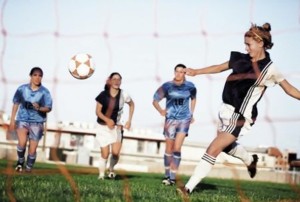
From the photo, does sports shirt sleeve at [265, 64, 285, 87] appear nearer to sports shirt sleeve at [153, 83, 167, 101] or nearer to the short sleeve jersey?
sports shirt sleeve at [153, 83, 167, 101]

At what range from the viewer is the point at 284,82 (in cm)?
528

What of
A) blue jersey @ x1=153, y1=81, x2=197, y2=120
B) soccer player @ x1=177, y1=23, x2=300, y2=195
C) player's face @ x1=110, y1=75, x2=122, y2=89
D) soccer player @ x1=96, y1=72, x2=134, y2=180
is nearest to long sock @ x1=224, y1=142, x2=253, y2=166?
soccer player @ x1=177, y1=23, x2=300, y2=195

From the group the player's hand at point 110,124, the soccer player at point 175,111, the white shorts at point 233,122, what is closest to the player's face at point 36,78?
the player's hand at point 110,124

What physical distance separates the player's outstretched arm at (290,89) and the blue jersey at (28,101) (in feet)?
14.6

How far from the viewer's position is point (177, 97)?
8273mm

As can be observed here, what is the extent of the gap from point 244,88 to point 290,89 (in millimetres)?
482

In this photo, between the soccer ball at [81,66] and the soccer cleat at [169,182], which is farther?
the soccer cleat at [169,182]

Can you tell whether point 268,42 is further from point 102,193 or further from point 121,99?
point 121,99

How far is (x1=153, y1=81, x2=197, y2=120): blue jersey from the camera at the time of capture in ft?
26.9

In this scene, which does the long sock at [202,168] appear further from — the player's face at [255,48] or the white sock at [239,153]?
the player's face at [255,48]

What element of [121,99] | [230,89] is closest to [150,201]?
[230,89]

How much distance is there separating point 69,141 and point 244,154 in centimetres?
4992

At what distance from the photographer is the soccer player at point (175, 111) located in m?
8.09

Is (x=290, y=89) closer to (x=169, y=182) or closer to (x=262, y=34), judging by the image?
(x=262, y=34)
